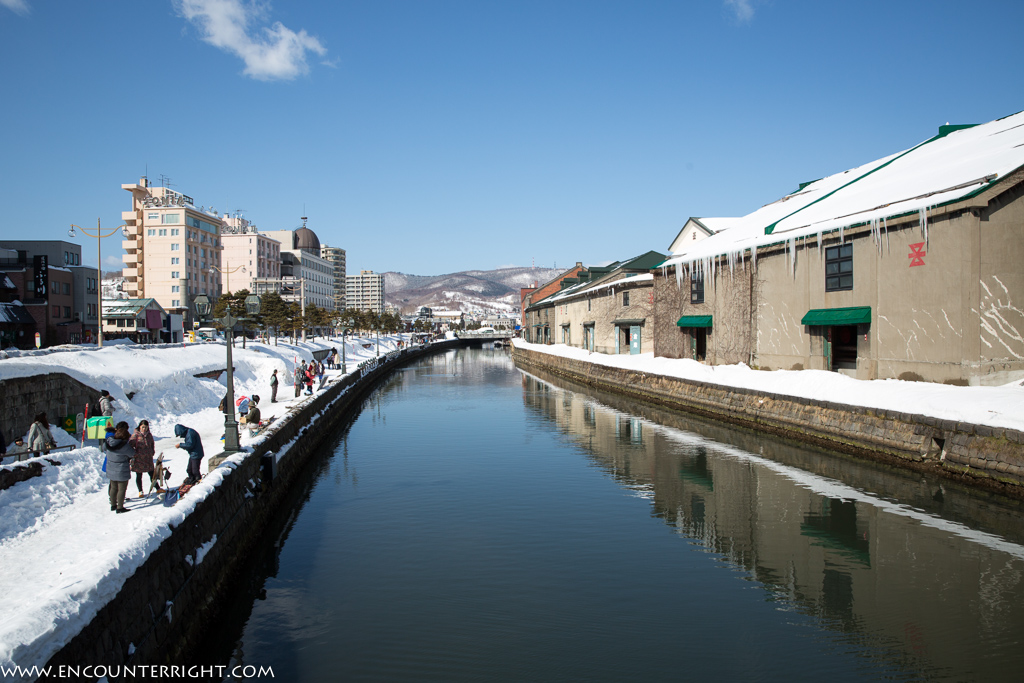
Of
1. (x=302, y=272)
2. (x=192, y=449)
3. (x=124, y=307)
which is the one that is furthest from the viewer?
(x=302, y=272)

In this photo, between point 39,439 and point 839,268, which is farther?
point 839,268

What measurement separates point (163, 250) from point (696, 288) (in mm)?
93781

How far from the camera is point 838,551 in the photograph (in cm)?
1369

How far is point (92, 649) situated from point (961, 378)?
2366 cm

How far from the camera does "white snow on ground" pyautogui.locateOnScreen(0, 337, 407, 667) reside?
630 cm

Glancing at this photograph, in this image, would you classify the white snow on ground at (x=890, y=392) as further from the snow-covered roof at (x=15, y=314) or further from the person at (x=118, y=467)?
the snow-covered roof at (x=15, y=314)

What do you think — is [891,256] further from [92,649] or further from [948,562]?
[92,649]

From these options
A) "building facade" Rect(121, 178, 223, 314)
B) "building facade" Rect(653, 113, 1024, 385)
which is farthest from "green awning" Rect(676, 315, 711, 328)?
"building facade" Rect(121, 178, 223, 314)

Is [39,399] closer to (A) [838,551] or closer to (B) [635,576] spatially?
(B) [635,576]

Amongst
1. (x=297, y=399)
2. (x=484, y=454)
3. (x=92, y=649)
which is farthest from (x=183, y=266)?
(x=92, y=649)

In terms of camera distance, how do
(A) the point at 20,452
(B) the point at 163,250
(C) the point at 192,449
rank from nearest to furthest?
(C) the point at 192,449
(A) the point at 20,452
(B) the point at 163,250

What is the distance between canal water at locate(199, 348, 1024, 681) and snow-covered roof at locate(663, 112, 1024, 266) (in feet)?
32.8

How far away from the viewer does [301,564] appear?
13430 mm

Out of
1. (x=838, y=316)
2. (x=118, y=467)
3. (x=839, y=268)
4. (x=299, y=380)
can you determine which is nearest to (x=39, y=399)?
(x=118, y=467)
